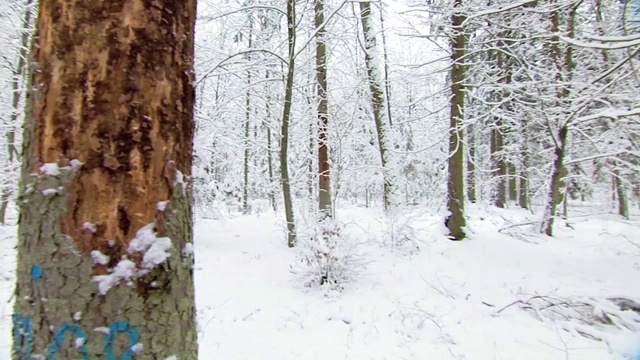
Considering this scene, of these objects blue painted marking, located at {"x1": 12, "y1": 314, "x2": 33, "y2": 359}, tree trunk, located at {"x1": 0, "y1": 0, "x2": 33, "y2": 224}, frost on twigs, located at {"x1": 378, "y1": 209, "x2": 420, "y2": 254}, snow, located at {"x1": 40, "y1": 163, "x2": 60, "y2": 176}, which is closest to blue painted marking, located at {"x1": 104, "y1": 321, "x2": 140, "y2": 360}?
blue painted marking, located at {"x1": 12, "y1": 314, "x2": 33, "y2": 359}

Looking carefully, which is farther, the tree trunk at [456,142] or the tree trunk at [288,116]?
the tree trunk at [456,142]

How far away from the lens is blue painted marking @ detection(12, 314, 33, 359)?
115 centimetres

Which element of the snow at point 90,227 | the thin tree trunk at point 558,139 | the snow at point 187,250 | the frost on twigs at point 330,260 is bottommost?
the frost on twigs at point 330,260

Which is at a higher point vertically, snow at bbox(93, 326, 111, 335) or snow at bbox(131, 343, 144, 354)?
snow at bbox(93, 326, 111, 335)

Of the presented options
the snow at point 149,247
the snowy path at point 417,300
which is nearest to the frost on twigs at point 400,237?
the snowy path at point 417,300

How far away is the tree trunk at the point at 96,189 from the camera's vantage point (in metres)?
1.11

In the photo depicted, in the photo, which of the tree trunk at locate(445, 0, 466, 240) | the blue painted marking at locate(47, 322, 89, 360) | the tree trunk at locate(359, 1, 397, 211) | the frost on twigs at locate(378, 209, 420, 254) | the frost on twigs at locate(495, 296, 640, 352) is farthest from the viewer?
the tree trunk at locate(359, 1, 397, 211)

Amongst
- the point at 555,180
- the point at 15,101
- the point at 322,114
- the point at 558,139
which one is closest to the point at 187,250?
the point at 322,114

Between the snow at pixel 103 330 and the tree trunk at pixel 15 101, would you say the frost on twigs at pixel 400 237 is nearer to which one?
the snow at pixel 103 330

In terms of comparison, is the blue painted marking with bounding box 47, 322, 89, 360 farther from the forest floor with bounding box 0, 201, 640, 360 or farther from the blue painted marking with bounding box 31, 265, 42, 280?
the forest floor with bounding box 0, 201, 640, 360

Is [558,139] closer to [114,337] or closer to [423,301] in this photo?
[423,301]

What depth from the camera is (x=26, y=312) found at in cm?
115

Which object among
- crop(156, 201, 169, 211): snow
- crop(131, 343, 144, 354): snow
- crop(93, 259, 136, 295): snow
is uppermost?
crop(156, 201, 169, 211): snow

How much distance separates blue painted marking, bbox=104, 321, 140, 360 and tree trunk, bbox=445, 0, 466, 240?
838 centimetres
